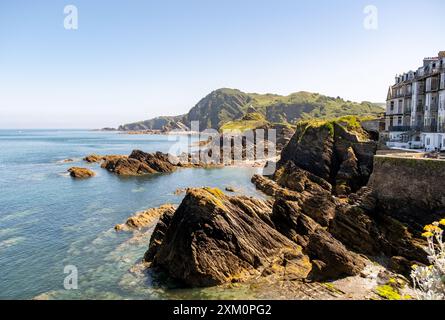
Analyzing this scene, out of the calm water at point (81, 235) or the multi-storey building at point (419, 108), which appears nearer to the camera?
the calm water at point (81, 235)

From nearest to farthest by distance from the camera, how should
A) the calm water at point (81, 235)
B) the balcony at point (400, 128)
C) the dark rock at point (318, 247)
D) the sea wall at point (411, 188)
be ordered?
the calm water at point (81, 235) → the dark rock at point (318, 247) → the sea wall at point (411, 188) → the balcony at point (400, 128)

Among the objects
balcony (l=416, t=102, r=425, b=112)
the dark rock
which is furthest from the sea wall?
balcony (l=416, t=102, r=425, b=112)

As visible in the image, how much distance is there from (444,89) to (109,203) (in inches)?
2020

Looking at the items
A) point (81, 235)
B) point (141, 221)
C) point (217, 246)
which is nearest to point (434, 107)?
point (217, 246)

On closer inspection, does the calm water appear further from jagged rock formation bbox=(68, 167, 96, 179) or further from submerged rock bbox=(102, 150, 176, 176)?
submerged rock bbox=(102, 150, 176, 176)

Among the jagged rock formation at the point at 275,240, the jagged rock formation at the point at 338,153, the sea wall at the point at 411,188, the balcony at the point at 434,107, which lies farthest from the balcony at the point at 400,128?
the sea wall at the point at 411,188

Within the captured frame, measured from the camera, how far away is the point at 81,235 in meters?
36.7

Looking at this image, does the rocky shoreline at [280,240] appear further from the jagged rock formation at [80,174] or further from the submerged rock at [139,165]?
the submerged rock at [139,165]

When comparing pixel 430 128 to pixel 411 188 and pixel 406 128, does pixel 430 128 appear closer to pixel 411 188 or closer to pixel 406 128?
pixel 406 128

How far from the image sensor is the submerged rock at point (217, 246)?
25625 mm

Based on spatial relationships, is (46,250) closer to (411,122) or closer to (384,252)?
(384,252)

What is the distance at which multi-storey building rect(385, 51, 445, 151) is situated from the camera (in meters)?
44.5

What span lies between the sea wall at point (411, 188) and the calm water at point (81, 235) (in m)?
19.6

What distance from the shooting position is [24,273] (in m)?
27.8
